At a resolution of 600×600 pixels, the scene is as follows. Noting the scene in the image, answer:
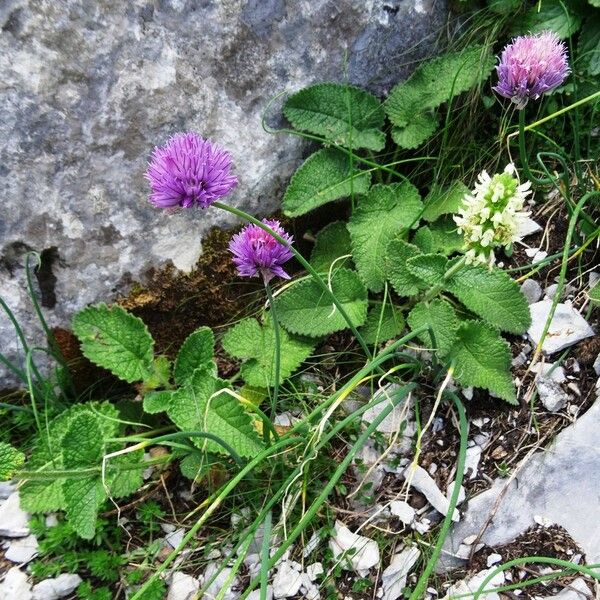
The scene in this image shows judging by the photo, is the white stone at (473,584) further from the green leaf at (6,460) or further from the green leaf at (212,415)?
the green leaf at (6,460)

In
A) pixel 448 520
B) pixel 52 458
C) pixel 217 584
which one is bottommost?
pixel 217 584

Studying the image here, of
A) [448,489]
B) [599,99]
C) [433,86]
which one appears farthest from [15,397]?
[599,99]

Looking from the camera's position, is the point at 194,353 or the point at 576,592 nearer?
the point at 576,592

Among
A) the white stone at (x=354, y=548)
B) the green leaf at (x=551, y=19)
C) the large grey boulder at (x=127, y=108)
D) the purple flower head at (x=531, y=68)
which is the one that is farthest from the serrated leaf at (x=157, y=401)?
the green leaf at (x=551, y=19)

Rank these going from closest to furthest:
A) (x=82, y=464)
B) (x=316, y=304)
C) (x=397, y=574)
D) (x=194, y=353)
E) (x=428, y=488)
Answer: (x=82, y=464)
(x=397, y=574)
(x=428, y=488)
(x=194, y=353)
(x=316, y=304)

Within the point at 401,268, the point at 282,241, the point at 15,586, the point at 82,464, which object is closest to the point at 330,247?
the point at 401,268

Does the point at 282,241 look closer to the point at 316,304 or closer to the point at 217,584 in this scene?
the point at 316,304

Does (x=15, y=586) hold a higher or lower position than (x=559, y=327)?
lower

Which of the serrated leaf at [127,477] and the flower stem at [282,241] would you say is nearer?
the flower stem at [282,241]

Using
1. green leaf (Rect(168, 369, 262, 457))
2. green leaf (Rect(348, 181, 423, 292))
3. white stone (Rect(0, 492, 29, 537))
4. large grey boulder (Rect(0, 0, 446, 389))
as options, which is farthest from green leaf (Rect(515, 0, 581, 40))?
white stone (Rect(0, 492, 29, 537))
